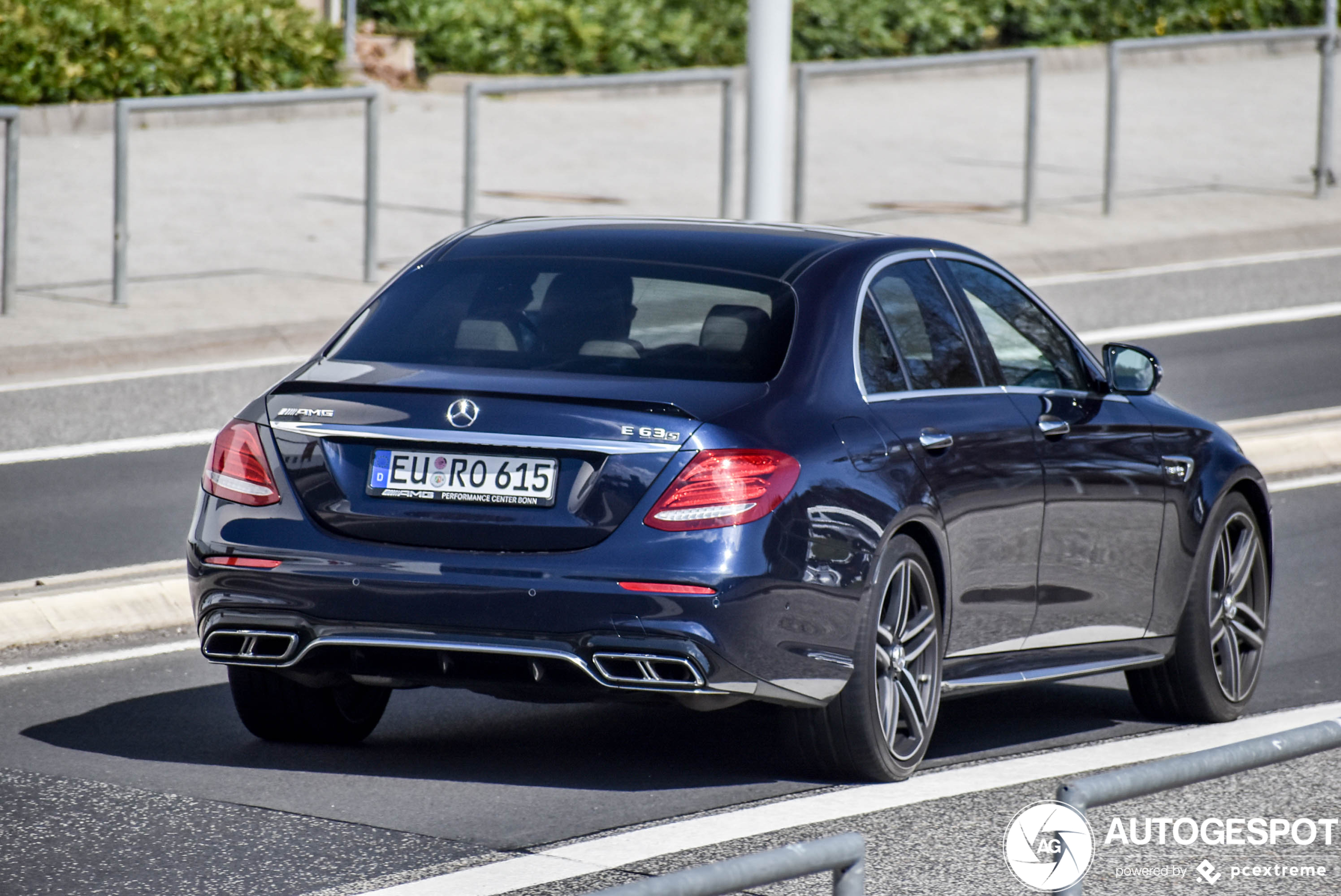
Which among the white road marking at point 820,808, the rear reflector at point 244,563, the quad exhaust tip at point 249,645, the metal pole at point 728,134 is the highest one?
the metal pole at point 728,134

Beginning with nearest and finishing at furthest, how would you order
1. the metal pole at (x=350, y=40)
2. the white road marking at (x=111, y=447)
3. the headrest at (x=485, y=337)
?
the headrest at (x=485, y=337) → the white road marking at (x=111, y=447) → the metal pole at (x=350, y=40)

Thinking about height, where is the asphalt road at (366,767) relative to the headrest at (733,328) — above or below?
below

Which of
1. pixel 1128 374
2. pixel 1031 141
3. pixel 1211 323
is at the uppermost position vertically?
pixel 1031 141

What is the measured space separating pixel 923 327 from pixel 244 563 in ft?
6.69

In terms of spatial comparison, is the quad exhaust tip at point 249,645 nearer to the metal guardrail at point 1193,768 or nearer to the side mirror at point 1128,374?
the side mirror at point 1128,374

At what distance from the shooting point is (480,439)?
19.7ft

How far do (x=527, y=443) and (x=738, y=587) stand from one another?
625 mm

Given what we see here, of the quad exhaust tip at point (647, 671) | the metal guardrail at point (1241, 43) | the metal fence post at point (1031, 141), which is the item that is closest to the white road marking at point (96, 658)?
the quad exhaust tip at point (647, 671)

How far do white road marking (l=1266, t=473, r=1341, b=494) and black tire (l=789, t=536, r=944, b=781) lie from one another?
18.7 ft

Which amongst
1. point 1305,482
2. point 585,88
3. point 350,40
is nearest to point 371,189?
point 585,88

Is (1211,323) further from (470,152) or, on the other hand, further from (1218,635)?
(1218,635)

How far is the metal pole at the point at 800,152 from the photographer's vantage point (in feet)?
60.0

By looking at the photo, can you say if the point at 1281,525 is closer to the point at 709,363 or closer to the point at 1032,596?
the point at 1032,596

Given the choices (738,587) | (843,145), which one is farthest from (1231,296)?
(738,587)
